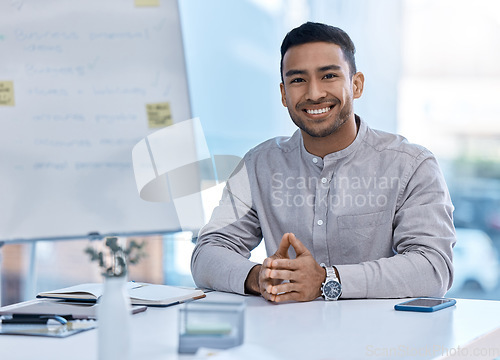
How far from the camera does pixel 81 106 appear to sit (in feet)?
8.53

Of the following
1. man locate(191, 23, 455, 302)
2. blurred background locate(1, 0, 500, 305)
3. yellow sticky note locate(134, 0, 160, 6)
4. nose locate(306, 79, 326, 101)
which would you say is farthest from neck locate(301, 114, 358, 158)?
blurred background locate(1, 0, 500, 305)

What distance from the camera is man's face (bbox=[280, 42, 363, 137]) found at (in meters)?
1.95

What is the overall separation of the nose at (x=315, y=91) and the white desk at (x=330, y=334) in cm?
65

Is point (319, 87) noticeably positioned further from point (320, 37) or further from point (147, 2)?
point (147, 2)

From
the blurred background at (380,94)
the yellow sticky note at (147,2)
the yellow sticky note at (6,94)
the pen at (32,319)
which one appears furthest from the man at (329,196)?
the blurred background at (380,94)

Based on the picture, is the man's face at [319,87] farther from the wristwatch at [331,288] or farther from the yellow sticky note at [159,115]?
the yellow sticky note at [159,115]

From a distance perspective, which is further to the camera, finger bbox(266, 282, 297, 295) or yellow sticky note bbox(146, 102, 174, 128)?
yellow sticky note bbox(146, 102, 174, 128)

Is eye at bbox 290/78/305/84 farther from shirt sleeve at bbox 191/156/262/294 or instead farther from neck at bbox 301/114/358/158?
shirt sleeve at bbox 191/156/262/294

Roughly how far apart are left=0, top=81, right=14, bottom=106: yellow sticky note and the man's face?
1.17m

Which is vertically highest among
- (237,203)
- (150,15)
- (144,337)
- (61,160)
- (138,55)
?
(150,15)

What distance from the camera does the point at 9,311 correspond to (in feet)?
4.59

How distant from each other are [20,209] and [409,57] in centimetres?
231

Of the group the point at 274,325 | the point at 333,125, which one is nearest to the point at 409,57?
the point at 333,125

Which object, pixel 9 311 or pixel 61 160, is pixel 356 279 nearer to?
pixel 9 311
